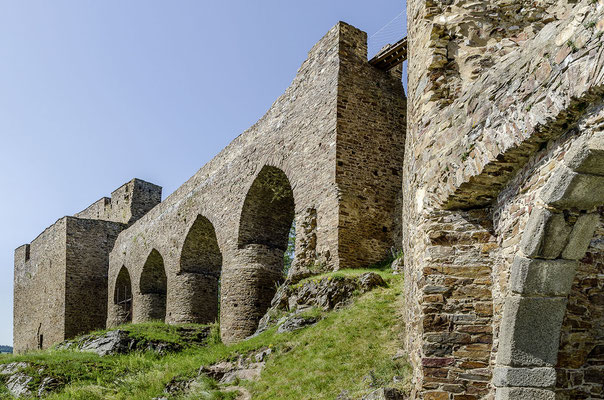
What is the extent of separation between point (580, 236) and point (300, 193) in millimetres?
9975

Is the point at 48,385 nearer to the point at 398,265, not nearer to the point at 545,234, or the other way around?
the point at 398,265

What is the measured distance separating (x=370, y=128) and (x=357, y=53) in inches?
76.5

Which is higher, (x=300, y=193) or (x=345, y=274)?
(x=300, y=193)

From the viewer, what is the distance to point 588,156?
402 centimetres

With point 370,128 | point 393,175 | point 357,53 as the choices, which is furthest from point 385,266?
point 357,53

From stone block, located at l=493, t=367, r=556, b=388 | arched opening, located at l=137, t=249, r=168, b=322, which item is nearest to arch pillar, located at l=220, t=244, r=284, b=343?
arched opening, located at l=137, t=249, r=168, b=322

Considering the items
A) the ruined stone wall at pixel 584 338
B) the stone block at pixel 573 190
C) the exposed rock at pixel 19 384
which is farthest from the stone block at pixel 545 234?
the exposed rock at pixel 19 384

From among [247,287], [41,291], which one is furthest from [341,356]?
[41,291]

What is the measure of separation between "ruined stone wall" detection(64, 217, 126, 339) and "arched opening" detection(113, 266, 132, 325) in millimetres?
1717

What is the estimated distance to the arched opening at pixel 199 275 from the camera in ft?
66.1

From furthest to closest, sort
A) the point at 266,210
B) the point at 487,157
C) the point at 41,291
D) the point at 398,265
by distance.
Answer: the point at 41,291
the point at 266,210
the point at 398,265
the point at 487,157

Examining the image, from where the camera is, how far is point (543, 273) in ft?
15.0

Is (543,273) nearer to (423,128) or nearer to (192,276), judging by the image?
(423,128)

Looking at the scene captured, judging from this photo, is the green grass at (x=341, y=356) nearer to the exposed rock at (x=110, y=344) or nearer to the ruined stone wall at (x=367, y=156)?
the ruined stone wall at (x=367, y=156)
